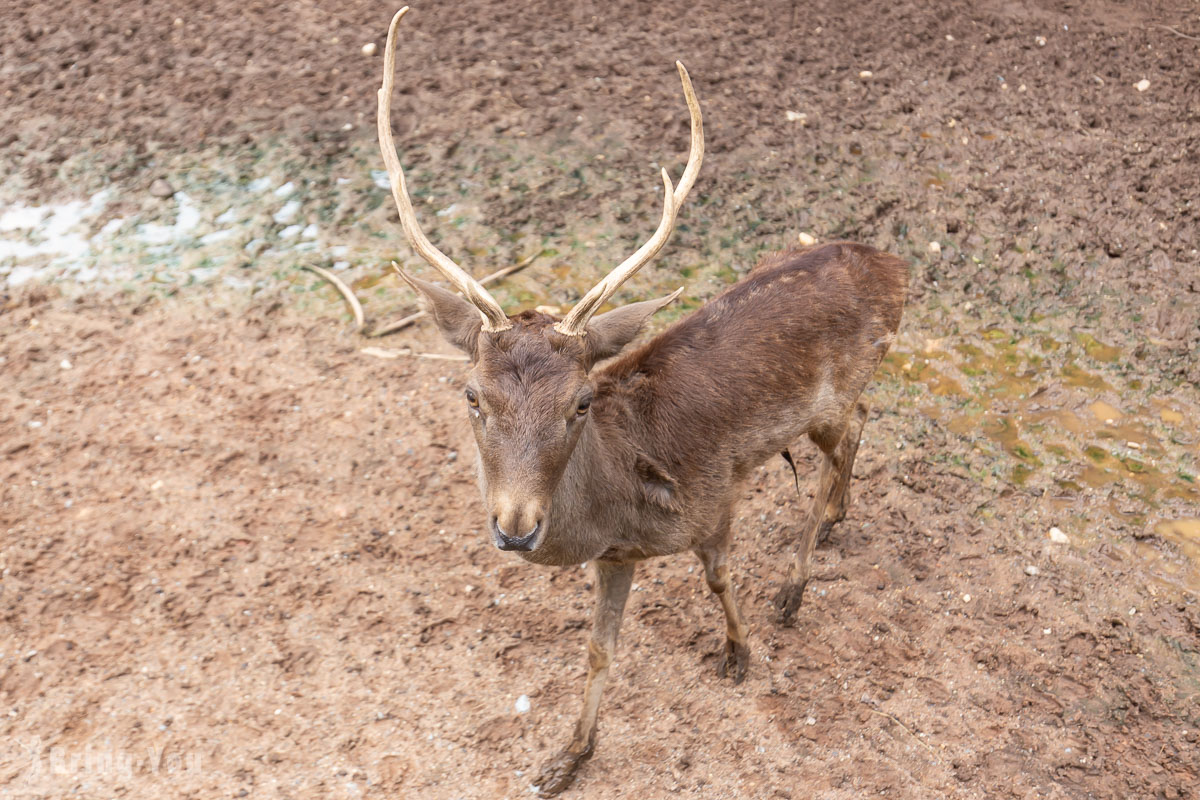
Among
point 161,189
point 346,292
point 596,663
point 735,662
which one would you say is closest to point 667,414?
point 596,663

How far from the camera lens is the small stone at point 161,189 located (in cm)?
802

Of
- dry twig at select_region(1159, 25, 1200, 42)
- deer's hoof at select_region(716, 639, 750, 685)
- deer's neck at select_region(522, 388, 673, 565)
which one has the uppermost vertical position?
deer's neck at select_region(522, 388, 673, 565)

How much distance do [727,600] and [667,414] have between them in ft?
3.29

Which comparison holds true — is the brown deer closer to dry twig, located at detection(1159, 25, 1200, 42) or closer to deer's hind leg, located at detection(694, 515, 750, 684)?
deer's hind leg, located at detection(694, 515, 750, 684)

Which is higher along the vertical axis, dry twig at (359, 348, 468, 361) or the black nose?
the black nose

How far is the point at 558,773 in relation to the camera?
439cm

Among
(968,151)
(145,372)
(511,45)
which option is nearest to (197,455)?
(145,372)

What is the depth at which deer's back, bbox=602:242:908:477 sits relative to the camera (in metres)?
4.34

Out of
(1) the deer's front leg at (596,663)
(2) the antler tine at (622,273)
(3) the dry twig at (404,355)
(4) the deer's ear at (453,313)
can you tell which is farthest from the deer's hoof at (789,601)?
(3) the dry twig at (404,355)

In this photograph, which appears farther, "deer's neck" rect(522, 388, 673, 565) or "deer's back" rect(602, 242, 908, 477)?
"deer's back" rect(602, 242, 908, 477)

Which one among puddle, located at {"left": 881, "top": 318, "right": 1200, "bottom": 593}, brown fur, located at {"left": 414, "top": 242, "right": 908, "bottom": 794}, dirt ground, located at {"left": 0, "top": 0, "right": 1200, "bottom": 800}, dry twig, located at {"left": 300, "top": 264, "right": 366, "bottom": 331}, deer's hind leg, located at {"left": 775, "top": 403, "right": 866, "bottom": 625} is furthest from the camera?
dry twig, located at {"left": 300, "top": 264, "right": 366, "bottom": 331}

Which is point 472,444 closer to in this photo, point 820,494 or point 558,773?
point 820,494

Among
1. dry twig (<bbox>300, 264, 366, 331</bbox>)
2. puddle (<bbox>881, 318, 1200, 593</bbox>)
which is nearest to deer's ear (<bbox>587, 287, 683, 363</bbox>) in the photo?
puddle (<bbox>881, 318, 1200, 593</bbox>)

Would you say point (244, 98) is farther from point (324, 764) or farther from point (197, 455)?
point (324, 764)
